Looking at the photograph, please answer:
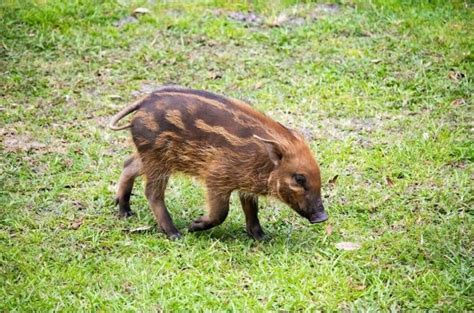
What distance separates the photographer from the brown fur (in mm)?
5941

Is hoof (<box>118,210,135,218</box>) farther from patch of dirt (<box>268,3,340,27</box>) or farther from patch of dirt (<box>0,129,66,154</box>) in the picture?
patch of dirt (<box>268,3,340,27</box>)

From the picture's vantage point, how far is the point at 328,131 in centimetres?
802

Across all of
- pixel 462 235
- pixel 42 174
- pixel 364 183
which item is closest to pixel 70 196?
pixel 42 174

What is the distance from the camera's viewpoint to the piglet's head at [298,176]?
590cm

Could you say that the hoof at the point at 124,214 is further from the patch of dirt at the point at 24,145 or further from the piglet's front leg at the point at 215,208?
the patch of dirt at the point at 24,145

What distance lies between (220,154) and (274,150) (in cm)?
42

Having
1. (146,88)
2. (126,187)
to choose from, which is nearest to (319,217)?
(126,187)

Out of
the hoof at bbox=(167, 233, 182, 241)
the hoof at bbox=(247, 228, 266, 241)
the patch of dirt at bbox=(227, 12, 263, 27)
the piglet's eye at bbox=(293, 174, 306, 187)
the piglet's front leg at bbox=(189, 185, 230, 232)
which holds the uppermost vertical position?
the piglet's eye at bbox=(293, 174, 306, 187)

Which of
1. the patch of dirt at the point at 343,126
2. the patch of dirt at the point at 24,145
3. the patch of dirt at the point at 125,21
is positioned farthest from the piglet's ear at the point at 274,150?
the patch of dirt at the point at 125,21

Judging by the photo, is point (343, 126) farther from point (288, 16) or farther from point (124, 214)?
point (288, 16)

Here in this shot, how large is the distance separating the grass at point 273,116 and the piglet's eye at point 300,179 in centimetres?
46

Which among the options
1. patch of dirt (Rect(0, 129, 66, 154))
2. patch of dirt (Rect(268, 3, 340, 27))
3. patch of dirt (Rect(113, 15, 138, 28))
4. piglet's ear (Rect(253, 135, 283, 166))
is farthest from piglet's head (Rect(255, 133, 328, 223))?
patch of dirt (Rect(113, 15, 138, 28))

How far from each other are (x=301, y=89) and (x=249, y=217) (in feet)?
9.59

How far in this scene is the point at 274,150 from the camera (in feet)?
19.4
